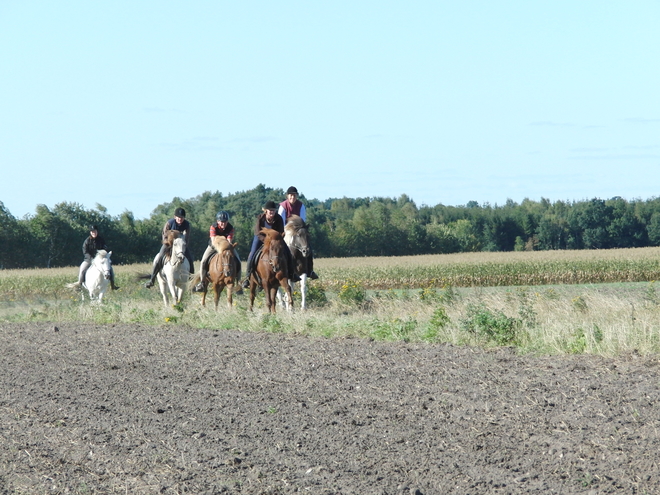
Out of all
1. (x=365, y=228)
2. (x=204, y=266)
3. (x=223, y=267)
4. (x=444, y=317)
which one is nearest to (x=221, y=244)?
(x=223, y=267)

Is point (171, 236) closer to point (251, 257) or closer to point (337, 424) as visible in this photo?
point (251, 257)

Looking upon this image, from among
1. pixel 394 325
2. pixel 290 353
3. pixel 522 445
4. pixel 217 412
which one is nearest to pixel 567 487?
pixel 522 445

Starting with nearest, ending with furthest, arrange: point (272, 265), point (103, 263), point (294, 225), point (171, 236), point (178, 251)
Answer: point (272, 265)
point (294, 225)
point (178, 251)
point (171, 236)
point (103, 263)

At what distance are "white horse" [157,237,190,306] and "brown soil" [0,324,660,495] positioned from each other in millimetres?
8232

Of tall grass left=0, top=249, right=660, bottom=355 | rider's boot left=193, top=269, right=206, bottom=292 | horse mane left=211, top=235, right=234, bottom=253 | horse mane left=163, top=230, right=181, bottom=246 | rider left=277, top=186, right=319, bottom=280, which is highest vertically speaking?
rider left=277, top=186, right=319, bottom=280

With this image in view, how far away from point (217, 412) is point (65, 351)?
212 inches

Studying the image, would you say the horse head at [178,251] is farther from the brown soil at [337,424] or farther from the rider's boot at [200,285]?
the brown soil at [337,424]

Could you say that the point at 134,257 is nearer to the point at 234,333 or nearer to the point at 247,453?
the point at 234,333

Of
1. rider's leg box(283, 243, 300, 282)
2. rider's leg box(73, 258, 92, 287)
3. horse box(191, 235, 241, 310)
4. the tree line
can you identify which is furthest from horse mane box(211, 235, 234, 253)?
the tree line

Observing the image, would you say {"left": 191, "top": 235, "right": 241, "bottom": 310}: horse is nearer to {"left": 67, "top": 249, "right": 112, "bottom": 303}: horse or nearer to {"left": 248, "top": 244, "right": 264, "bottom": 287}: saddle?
{"left": 248, "top": 244, "right": 264, "bottom": 287}: saddle

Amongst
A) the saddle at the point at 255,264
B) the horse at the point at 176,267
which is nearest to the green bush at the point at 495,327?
the saddle at the point at 255,264

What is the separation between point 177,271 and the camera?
1942cm

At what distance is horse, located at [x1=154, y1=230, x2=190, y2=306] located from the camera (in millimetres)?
19125

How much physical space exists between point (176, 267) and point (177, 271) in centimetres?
16
